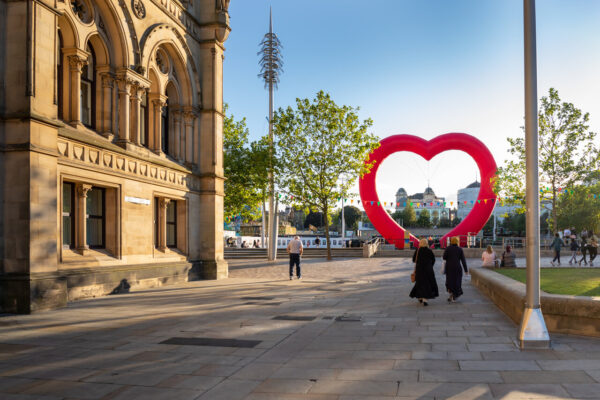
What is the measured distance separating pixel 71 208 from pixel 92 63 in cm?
460

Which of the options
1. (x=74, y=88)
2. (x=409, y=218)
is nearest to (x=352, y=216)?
(x=409, y=218)

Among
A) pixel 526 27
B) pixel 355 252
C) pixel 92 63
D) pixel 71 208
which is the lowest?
pixel 355 252

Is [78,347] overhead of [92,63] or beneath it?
beneath

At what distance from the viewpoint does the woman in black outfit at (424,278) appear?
12.5 meters

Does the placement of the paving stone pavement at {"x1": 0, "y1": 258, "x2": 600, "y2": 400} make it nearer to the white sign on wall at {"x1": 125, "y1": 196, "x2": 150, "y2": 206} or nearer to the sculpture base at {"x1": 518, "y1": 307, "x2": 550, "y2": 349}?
the sculpture base at {"x1": 518, "y1": 307, "x2": 550, "y2": 349}

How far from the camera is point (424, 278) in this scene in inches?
499

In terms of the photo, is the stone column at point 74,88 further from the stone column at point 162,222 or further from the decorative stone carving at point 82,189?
the stone column at point 162,222

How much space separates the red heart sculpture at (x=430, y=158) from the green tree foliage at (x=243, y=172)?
7.18m

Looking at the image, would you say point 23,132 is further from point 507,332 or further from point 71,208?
point 507,332

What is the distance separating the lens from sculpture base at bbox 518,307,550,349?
23.1 ft

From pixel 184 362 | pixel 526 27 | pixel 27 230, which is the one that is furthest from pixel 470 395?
pixel 27 230

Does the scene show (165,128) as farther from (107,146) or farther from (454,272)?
(454,272)

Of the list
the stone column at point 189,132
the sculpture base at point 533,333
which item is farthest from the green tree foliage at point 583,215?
the sculpture base at point 533,333

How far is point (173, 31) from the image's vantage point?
1870 cm
